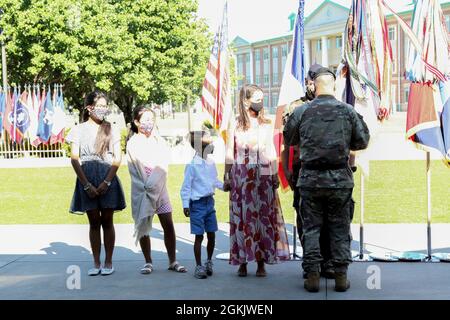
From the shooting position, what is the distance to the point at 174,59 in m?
38.8

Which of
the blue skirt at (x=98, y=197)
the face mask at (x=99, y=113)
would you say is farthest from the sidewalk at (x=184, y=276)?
the face mask at (x=99, y=113)

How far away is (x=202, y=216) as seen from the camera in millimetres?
6742

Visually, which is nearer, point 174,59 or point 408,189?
point 408,189

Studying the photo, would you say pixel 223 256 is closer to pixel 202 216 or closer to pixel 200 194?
pixel 202 216

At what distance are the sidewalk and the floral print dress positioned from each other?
28cm

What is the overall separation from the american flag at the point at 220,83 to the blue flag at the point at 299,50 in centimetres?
133

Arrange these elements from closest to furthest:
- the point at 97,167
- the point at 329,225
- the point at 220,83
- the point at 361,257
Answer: the point at 329,225
the point at 97,167
the point at 361,257
the point at 220,83

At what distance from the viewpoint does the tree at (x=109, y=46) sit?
34.3m

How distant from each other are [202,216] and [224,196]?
24.9 feet

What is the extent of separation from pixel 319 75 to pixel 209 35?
123 ft

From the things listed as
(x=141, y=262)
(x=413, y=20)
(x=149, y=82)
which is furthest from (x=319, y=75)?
(x=149, y=82)

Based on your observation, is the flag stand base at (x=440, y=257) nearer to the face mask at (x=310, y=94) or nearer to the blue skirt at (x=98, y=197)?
the face mask at (x=310, y=94)

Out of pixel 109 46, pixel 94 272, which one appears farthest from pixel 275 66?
pixel 94 272
